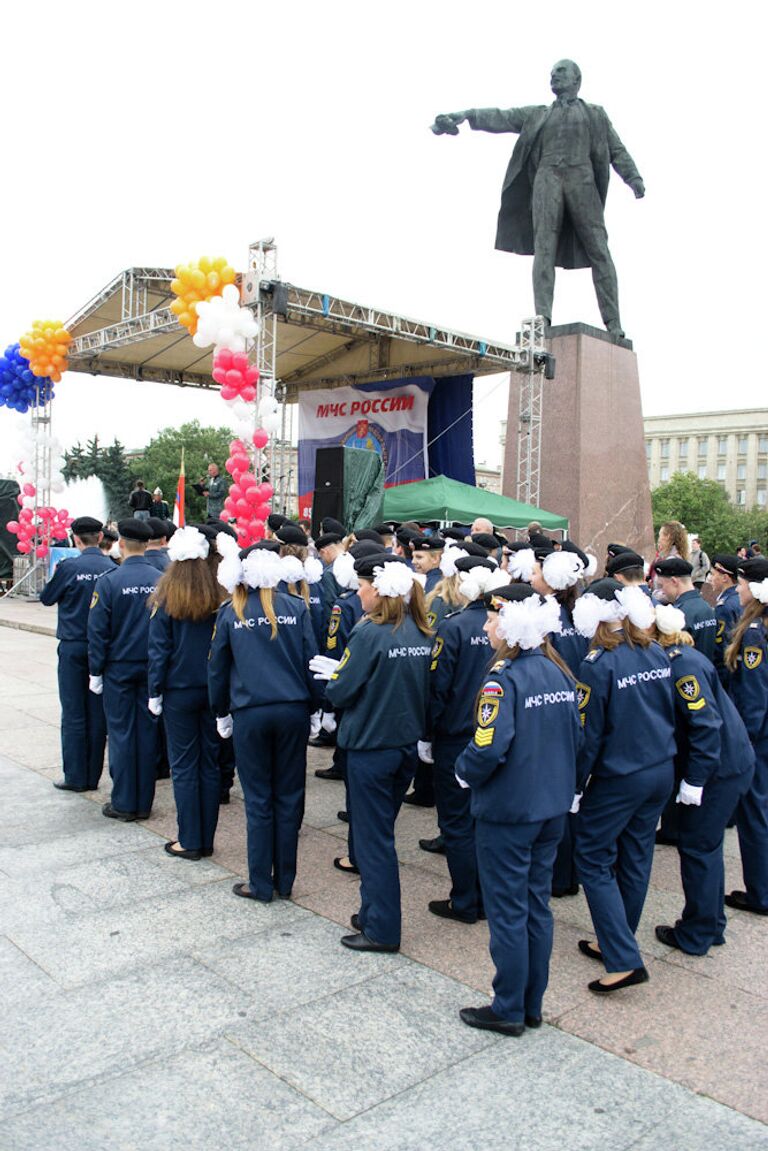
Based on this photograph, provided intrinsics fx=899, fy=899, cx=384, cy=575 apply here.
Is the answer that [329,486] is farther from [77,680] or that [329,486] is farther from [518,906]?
[518,906]

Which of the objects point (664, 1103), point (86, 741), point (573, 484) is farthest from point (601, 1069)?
point (573, 484)

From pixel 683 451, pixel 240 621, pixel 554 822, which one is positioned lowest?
pixel 554 822

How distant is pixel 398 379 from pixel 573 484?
5.61 meters

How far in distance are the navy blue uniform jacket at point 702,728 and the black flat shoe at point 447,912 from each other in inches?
51.9

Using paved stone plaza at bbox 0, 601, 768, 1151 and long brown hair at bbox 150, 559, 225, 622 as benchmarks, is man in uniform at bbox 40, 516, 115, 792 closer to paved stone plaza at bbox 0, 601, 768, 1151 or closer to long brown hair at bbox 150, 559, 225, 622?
paved stone plaza at bbox 0, 601, 768, 1151

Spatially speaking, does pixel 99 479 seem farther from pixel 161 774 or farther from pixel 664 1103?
pixel 664 1103

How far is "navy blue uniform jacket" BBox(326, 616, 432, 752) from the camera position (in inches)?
164

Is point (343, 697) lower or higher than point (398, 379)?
lower

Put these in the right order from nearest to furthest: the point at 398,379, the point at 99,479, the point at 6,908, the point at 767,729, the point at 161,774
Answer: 1. the point at 6,908
2. the point at 767,729
3. the point at 161,774
4. the point at 398,379
5. the point at 99,479

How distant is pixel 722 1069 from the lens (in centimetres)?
330

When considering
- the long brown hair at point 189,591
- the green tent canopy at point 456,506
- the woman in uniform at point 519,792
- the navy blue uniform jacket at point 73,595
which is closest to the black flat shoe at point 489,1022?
the woman in uniform at point 519,792

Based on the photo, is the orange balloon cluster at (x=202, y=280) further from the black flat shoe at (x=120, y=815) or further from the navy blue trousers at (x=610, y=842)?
the navy blue trousers at (x=610, y=842)

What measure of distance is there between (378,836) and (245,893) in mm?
1027

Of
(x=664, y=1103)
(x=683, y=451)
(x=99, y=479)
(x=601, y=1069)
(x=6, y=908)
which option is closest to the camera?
(x=664, y=1103)
